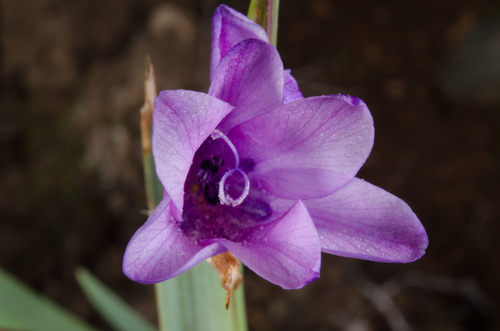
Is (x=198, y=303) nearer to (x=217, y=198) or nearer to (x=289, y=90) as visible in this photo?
(x=217, y=198)

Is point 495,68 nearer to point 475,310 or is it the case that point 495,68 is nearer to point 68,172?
point 475,310

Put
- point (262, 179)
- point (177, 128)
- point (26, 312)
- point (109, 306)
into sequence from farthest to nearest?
1. point (109, 306)
2. point (26, 312)
3. point (262, 179)
4. point (177, 128)

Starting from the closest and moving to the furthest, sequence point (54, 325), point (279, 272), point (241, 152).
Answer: point (279, 272)
point (241, 152)
point (54, 325)

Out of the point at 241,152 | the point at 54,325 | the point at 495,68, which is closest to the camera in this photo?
the point at 241,152

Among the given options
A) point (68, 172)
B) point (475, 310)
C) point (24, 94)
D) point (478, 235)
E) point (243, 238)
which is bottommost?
point (475, 310)

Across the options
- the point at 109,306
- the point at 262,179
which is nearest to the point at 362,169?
the point at 109,306

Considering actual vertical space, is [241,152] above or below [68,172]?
above

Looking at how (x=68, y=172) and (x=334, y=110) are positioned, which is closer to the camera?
(x=334, y=110)

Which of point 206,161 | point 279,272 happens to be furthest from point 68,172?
point 279,272

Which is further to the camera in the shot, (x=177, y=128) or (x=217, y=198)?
(x=217, y=198)
